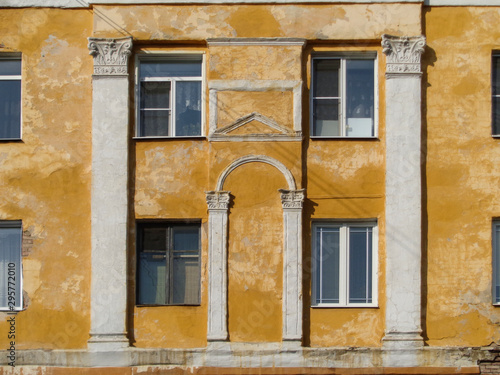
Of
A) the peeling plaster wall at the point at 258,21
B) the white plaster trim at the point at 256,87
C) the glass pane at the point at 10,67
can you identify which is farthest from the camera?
the glass pane at the point at 10,67

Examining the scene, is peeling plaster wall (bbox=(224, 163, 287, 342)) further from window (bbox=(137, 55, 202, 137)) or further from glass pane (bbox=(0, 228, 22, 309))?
glass pane (bbox=(0, 228, 22, 309))

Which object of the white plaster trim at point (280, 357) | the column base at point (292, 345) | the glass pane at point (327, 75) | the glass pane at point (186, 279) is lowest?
the white plaster trim at point (280, 357)

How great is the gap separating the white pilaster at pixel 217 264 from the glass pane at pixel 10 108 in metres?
3.47

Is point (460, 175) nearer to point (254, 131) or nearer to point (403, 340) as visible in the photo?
point (403, 340)

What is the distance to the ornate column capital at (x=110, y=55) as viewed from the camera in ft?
44.2

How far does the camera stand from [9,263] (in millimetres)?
13570

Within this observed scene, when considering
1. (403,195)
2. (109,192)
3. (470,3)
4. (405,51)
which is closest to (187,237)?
(109,192)

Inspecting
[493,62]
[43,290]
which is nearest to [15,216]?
[43,290]

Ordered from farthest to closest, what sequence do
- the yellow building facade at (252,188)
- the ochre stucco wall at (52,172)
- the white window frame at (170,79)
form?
the white window frame at (170,79)
the ochre stucco wall at (52,172)
the yellow building facade at (252,188)

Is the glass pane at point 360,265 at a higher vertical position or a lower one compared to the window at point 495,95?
lower

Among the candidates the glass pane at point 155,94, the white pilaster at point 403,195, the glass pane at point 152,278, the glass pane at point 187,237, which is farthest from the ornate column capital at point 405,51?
the glass pane at point 152,278

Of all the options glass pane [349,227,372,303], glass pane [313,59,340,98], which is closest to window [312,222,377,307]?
glass pane [349,227,372,303]

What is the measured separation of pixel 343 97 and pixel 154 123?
3126mm

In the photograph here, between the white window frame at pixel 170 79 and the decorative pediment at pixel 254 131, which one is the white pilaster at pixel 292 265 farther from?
the white window frame at pixel 170 79
